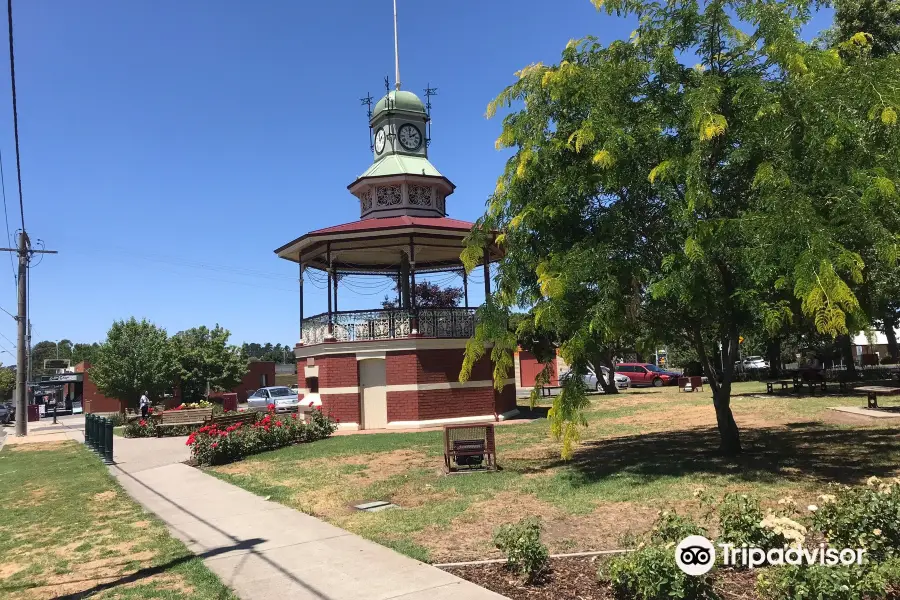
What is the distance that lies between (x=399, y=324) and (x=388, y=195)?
5.54 metres

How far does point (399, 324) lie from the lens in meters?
21.1

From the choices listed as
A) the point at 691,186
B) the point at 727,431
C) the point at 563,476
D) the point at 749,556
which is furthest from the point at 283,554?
the point at 727,431

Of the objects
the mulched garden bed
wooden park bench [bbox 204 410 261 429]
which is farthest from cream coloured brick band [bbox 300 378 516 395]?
the mulched garden bed

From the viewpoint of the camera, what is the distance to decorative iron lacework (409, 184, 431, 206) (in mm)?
23875

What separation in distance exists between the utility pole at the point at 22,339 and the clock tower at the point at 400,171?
52.6 ft

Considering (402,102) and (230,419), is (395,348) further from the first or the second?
(402,102)

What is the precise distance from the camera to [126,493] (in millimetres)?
11281

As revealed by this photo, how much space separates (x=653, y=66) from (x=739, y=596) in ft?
26.6

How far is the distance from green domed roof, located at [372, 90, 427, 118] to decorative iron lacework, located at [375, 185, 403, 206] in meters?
3.41

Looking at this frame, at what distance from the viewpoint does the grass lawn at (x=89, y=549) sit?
5.95m

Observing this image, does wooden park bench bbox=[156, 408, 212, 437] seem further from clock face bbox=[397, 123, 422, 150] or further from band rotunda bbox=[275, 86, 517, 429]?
clock face bbox=[397, 123, 422, 150]

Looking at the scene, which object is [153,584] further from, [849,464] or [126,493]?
[849,464]

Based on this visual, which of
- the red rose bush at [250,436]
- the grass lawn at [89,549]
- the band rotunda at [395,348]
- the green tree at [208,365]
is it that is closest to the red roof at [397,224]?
the band rotunda at [395,348]

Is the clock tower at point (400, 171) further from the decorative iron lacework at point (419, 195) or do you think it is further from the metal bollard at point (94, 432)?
the metal bollard at point (94, 432)
